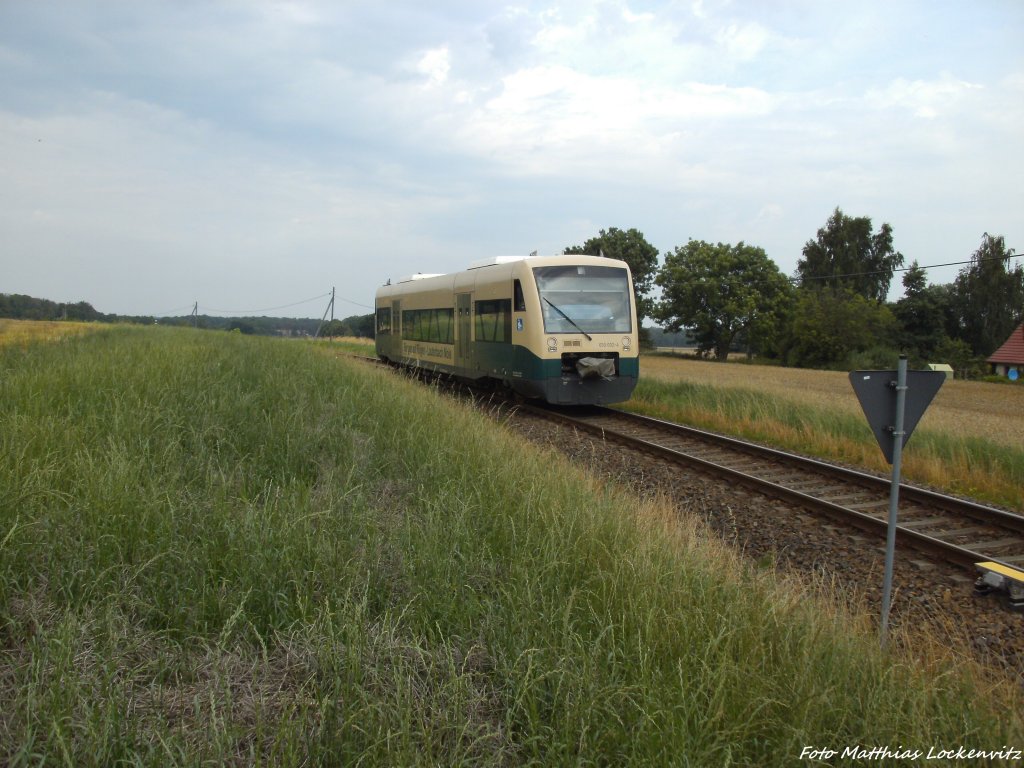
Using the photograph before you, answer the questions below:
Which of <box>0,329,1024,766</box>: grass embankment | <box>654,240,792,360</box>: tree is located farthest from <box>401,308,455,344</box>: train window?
<box>654,240,792,360</box>: tree

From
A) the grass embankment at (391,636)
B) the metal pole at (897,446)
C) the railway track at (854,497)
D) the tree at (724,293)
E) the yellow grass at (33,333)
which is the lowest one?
the railway track at (854,497)

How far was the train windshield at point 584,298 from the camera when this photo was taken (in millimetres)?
13430

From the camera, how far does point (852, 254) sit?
71.6m

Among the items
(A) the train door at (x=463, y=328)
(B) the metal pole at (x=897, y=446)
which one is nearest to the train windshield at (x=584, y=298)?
(A) the train door at (x=463, y=328)

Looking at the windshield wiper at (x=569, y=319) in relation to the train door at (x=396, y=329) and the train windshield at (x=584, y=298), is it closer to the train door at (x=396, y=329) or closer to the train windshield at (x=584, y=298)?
the train windshield at (x=584, y=298)

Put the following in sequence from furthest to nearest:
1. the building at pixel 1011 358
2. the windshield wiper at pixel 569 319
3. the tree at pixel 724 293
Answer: the tree at pixel 724 293 < the building at pixel 1011 358 < the windshield wiper at pixel 569 319

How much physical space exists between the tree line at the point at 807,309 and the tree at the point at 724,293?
91 mm

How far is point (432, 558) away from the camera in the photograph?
3.90 meters

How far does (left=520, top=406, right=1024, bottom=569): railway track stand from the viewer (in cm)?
641

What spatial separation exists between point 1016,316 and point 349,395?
74802 millimetres

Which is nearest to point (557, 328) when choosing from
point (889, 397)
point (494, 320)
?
point (494, 320)

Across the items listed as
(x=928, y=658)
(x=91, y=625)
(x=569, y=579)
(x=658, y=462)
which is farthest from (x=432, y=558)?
(x=658, y=462)

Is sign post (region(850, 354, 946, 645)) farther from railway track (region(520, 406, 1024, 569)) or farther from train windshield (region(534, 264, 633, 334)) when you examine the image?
train windshield (region(534, 264, 633, 334))

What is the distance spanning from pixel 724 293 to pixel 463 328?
51713 mm
